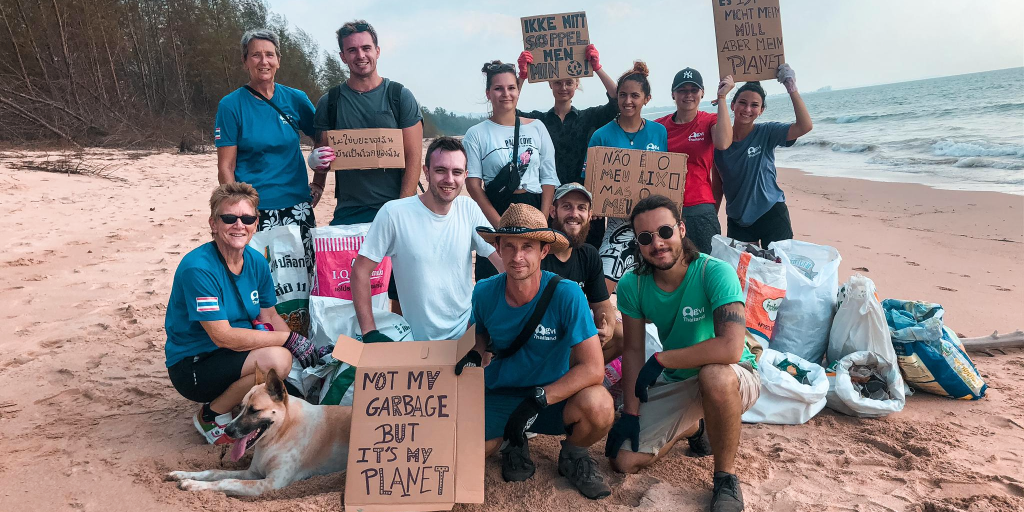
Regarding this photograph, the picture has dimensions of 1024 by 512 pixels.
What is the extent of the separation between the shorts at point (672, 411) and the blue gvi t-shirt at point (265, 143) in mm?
2838

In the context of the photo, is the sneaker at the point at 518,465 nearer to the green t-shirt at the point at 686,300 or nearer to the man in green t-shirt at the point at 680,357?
the man in green t-shirt at the point at 680,357

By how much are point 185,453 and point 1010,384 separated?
16.9 feet

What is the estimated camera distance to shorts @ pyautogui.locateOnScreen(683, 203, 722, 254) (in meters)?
4.64

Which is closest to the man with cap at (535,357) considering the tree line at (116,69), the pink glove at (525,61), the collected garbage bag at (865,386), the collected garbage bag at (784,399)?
the collected garbage bag at (784,399)

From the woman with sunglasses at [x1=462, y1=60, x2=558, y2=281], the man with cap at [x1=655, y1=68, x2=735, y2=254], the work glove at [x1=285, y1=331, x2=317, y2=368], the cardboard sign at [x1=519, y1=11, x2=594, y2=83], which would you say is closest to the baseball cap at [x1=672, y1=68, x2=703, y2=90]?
the man with cap at [x1=655, y1=68, x2=735, y2=254]

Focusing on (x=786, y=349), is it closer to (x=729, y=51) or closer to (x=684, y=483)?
(x=684, y=483)

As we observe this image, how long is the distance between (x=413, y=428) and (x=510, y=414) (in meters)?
0.55

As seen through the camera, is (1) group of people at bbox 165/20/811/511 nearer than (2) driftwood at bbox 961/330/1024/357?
Yes

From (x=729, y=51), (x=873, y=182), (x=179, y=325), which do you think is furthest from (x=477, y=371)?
(x=873, y=182)

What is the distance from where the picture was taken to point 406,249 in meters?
3.48

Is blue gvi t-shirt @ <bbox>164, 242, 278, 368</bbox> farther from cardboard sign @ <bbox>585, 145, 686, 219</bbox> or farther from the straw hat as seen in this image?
cardboard sign @ <bbox>585, 145, 686, 219</bbox>

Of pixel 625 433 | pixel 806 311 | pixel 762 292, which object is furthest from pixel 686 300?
pixel 806 311

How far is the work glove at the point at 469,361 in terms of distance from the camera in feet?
9.25

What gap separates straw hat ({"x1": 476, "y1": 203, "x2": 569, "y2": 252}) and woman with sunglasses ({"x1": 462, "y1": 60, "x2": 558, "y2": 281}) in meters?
1.41
